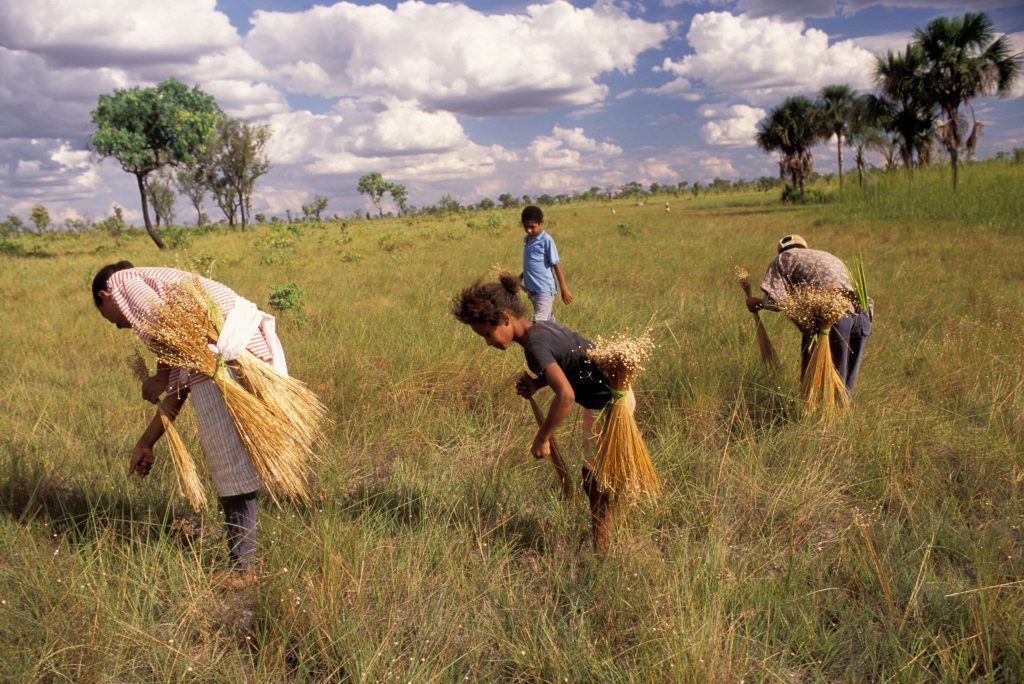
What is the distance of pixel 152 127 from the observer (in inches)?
817

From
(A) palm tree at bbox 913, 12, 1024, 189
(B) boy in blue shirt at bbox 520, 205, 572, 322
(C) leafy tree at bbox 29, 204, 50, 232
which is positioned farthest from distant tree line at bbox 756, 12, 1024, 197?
(C) leafy tree at bbox 29, 204, 50, 232

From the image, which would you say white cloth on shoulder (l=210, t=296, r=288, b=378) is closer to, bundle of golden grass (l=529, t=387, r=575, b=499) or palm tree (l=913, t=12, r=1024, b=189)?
bundle of golden grass (l=529, t=387, r=575, b=499)

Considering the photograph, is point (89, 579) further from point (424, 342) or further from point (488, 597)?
point (424, 342)

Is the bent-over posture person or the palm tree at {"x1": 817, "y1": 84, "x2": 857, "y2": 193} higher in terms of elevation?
the palm tree at {"x1": 817, "y1": 84, "x2": 857, "y2": 193}

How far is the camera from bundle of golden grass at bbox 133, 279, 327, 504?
230 cm

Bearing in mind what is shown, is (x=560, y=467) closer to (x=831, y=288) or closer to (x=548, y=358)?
(x=548, y=358)

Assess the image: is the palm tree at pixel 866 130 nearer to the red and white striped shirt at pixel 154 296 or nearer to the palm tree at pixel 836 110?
the palm tree at pixel 836 110

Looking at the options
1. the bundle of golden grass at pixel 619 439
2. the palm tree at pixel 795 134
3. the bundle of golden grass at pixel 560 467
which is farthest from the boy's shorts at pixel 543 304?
the palm tree at pixel 795 134

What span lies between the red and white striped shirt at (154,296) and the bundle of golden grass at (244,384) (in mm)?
54

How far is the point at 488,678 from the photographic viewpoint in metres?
2.04

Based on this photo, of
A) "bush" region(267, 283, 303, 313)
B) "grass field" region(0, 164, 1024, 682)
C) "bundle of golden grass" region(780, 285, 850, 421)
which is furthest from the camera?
"bush" region(267, 283, 303, 313)

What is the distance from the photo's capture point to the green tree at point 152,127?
19938 millimetres

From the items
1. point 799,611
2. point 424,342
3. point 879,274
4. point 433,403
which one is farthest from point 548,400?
point 879,274

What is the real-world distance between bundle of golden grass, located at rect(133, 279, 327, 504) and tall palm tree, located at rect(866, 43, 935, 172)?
2247cm
